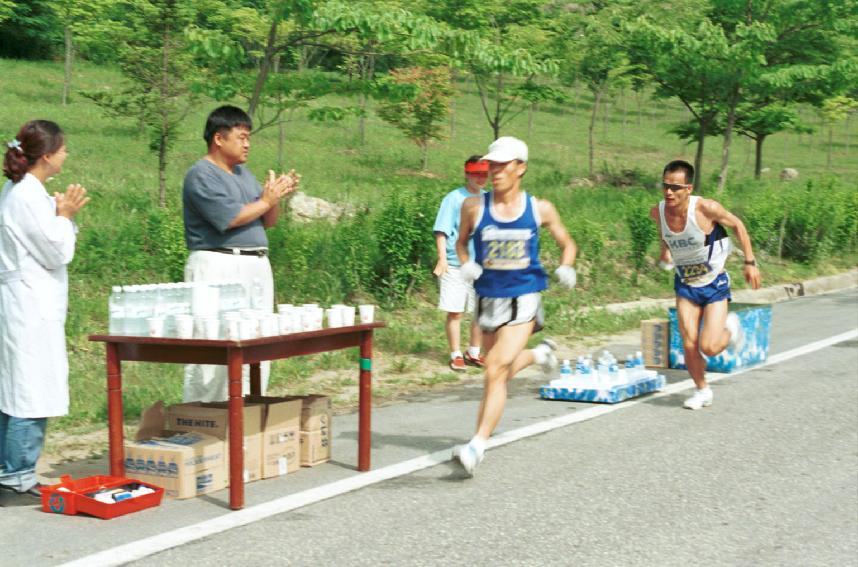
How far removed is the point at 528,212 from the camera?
7.32 meters

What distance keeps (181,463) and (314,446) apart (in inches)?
43.5

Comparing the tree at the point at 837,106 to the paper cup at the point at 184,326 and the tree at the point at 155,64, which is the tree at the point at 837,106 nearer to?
the tree at the point at 155,64

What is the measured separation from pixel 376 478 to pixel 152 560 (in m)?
A: 1.96

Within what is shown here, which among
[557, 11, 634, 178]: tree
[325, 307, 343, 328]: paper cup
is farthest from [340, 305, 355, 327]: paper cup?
[557, 11, 634, 178]: tree

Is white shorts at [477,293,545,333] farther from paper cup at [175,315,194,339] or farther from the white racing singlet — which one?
the white racing singlet

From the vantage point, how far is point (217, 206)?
24.0 ft

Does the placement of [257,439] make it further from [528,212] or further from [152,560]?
[528,212]

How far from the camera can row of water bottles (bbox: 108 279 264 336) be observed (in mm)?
6387

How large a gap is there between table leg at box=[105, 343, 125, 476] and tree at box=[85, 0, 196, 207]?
1046 centimetres

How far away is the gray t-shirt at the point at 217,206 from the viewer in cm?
733

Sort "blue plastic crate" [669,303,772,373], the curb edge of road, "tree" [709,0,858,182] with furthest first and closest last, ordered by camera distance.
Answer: "tree" [709,0,858,182] < the curb edge of road < "blue plastic crate" [669,303,772,373]

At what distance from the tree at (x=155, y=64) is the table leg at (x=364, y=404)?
33.3 feet

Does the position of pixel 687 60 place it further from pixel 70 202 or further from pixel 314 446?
pixel 70 202

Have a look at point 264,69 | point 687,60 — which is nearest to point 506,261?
point 264,69
